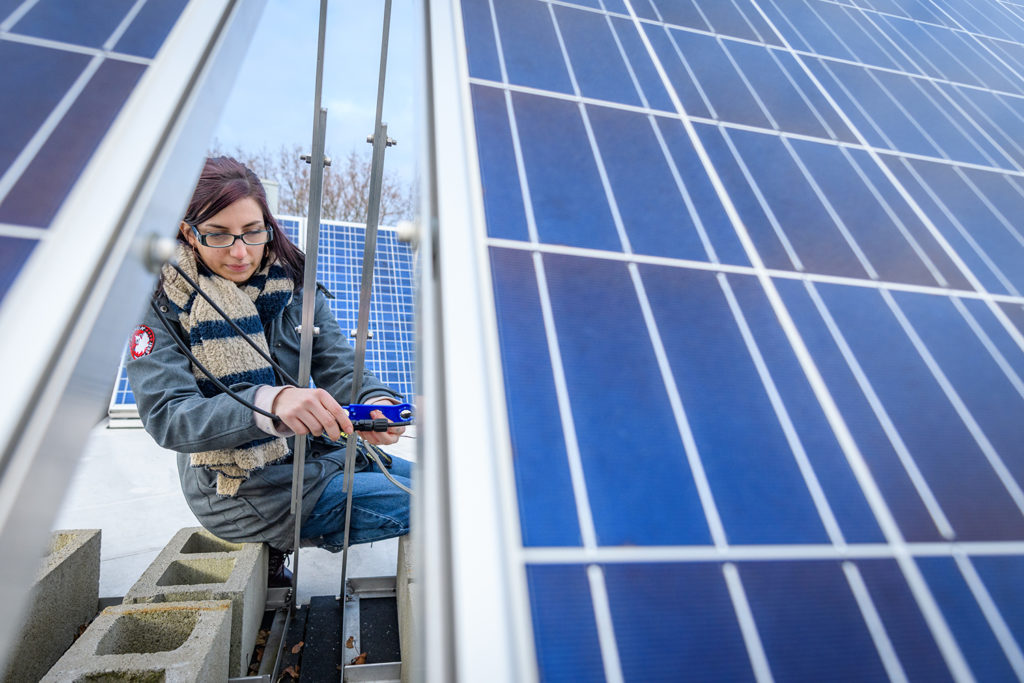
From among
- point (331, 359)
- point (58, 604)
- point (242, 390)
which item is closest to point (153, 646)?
point (58, 604)

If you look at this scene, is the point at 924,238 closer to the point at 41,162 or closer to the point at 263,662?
the point at 41,162

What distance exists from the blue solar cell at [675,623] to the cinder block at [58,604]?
2.43 meters

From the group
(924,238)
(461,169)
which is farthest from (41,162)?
(924,238)

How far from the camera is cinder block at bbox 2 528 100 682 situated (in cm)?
208

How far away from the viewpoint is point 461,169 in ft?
3.46

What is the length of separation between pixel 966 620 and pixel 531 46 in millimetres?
1509

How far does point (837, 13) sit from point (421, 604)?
288cm

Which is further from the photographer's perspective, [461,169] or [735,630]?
[461,169]

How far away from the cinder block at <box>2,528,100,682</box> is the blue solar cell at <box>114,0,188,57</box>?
7.03ft

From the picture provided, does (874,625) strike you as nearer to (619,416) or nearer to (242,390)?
(619,416)

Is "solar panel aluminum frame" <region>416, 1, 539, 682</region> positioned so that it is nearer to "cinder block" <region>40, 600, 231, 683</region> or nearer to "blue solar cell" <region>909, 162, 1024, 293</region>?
"blue solar cell" <region>909, 162, 1024, 293</region>

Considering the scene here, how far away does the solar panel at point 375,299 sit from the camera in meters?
6.33

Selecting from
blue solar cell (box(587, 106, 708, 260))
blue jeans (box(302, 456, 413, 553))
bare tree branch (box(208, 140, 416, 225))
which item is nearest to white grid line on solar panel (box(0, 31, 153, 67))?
blue solar cell (box(587, 106, 708, 260))

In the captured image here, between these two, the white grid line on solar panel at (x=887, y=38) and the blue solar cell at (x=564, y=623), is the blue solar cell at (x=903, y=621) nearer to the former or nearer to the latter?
the blue solar cell at (x=564, y=623)
